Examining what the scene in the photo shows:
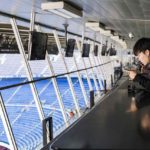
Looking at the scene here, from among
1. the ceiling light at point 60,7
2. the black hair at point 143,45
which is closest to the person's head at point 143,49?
the black hair at point 143,45

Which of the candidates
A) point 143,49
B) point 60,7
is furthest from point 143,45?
point 60,7

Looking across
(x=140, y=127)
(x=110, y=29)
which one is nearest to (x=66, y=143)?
(x=140, y=127)

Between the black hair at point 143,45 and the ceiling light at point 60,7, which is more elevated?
the ceiling light at point 60,7

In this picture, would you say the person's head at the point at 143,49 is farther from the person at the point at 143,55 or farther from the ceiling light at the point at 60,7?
the ceiling light at the point at 60,7

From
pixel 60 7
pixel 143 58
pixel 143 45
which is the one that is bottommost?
pixel 143 58

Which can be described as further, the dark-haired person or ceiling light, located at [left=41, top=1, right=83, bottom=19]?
ceiling light, located at [left=41, top=1, right=83, bottom=19]

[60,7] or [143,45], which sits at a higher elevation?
[60,7]

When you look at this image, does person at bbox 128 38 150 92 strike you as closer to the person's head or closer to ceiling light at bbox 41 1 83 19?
the person's head

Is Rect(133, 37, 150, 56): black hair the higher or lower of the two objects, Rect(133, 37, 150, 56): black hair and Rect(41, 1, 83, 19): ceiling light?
the lower

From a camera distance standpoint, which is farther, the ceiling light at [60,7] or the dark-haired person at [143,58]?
the ceiling light at [60,7]

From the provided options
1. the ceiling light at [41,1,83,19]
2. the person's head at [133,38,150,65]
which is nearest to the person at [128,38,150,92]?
the person's head at [133,38,150,65]

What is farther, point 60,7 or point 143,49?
point 60,7

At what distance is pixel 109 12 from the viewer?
6570mm

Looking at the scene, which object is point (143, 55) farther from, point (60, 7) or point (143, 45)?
point (60, 7)
